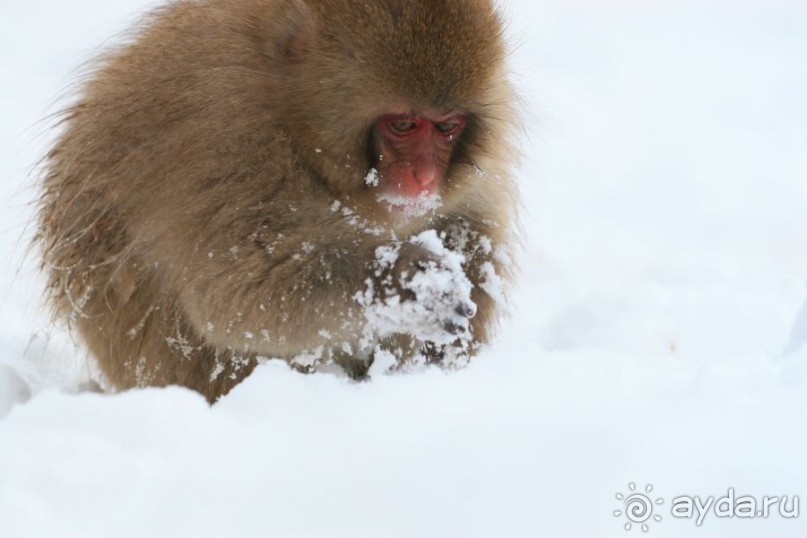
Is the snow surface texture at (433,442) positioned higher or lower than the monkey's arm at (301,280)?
higher

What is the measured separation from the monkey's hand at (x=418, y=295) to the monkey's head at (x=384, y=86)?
0.16 m

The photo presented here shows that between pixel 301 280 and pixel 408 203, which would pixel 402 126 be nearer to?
pixel 408 203

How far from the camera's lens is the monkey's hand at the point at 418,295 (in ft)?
10.4

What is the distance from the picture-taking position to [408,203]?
3.25 m

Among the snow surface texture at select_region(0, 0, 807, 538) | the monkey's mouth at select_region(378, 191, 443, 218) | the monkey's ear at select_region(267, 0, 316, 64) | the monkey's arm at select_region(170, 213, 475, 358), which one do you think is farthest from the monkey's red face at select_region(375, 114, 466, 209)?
the snow surface texture at select_region(0, 0, 807, 538)

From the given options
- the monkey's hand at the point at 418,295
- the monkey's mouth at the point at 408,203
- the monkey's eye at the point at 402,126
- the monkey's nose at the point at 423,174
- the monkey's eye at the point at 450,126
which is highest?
the monkey's eye at the point at 402,126

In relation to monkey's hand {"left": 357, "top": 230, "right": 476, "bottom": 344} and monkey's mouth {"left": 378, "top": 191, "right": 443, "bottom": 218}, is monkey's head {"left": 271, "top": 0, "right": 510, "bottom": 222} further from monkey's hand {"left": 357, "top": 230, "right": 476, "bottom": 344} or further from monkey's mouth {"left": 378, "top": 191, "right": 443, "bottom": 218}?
Answer: monkey's hand {"left": 357, "top": 230, "right": 476, "bottom": 344}

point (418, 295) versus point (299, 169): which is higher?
point (299, 169)

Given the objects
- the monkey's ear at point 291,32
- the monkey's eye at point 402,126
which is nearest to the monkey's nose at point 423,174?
the monkey's eye at point 402,126

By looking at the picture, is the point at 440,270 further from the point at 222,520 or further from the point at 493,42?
the point at 222,520

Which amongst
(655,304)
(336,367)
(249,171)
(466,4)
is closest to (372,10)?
(466,4)

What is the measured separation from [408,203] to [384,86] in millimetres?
364

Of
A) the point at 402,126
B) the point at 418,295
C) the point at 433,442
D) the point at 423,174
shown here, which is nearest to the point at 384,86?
the point at 402,126

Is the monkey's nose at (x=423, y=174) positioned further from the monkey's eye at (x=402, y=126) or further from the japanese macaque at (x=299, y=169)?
the monkey's eye at (x=402, y=126)
